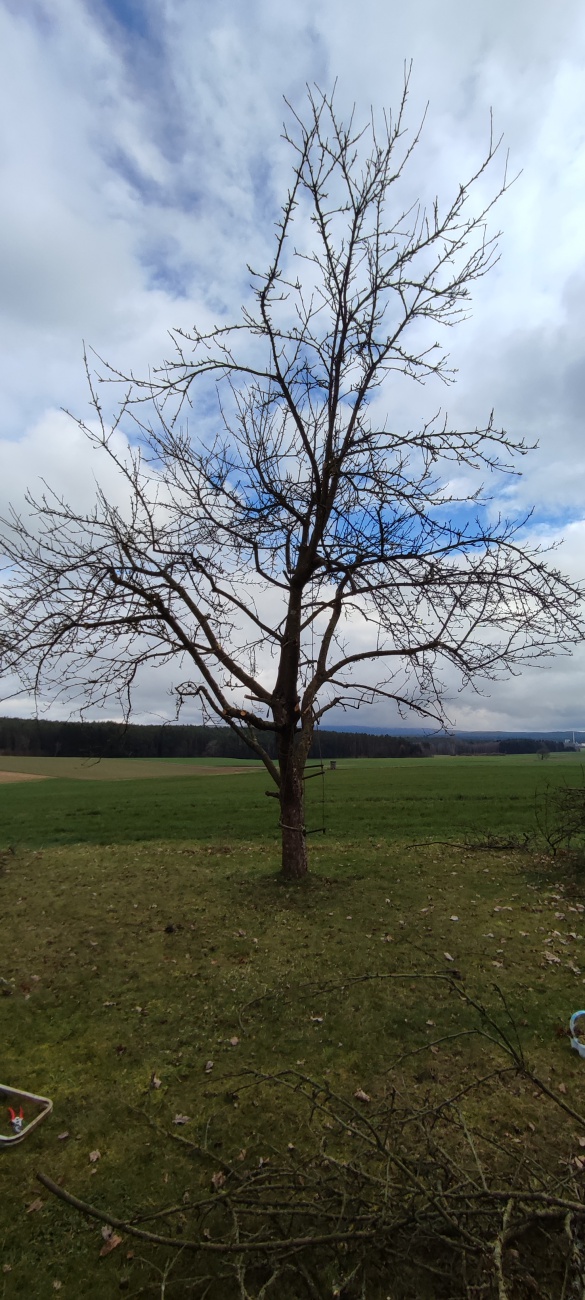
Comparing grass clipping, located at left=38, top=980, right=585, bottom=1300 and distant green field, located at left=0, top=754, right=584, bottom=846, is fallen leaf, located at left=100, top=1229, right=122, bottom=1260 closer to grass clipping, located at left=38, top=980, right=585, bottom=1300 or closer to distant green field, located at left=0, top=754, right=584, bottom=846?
grass clipping, located at left=38, top=980, right=585, bottom=1300

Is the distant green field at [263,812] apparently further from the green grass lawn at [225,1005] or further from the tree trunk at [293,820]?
the tree trunk at [293,820]

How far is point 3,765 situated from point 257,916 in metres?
52.0

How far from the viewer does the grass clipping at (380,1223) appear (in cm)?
240

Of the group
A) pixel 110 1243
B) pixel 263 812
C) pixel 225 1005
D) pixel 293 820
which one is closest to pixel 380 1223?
pixel 110 1243

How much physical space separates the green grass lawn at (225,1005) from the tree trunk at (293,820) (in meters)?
0.33

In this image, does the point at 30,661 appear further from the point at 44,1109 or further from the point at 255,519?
the point at 44,1109

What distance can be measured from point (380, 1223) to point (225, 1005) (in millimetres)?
2745

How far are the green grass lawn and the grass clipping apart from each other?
10 centimetres

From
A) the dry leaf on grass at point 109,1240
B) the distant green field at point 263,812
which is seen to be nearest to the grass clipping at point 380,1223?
the dry leaf on grass at point 109,1240

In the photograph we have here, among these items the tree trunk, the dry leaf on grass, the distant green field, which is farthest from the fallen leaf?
the distant green field

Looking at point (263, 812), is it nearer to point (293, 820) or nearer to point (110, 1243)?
point (293, 820)

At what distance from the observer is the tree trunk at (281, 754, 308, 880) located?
7.75m

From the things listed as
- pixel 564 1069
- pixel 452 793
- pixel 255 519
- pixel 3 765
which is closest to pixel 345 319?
pixel 255 519

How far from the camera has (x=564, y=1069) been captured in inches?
166
